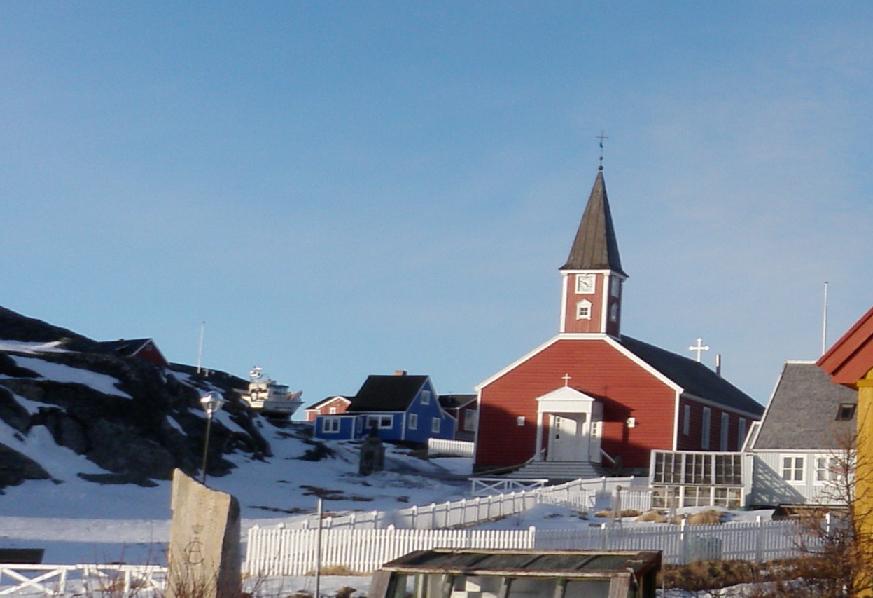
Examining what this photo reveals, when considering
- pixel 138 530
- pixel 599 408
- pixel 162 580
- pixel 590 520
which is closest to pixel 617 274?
pixel 599 408

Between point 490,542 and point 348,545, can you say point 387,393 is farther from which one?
point 490,542

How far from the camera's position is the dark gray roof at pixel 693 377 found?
5516cm

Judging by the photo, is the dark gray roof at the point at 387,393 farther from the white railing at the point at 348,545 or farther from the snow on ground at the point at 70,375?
the white railing at the point at 348,545

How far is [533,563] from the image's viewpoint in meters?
12.2

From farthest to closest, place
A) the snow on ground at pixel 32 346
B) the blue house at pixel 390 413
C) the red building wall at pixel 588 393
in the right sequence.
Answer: the blue house at pixel 390 413, the snow on ground at pixel 32 346, the red building wall at pixel 588 393

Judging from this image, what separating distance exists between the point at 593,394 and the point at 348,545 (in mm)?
27831

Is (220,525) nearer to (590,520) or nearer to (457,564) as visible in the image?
(457,564)

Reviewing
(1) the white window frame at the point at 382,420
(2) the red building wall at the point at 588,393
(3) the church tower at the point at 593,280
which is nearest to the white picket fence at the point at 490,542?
(2) the red building wall at the point at 588,393

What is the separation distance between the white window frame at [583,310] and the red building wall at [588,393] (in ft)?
3.20

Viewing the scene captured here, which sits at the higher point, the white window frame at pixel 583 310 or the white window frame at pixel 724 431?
the white window frame at pixel 583 310

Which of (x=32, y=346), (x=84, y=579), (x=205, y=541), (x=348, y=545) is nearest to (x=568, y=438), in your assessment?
(x=32, y=346)

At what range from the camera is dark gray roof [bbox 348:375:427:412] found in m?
75.2

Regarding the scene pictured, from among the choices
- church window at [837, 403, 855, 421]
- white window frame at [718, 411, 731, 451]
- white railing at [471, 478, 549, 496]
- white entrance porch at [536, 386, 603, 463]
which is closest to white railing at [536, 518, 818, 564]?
church window at [837, 403, 855, 421]

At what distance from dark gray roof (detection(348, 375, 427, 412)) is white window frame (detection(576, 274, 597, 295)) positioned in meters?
21.0
